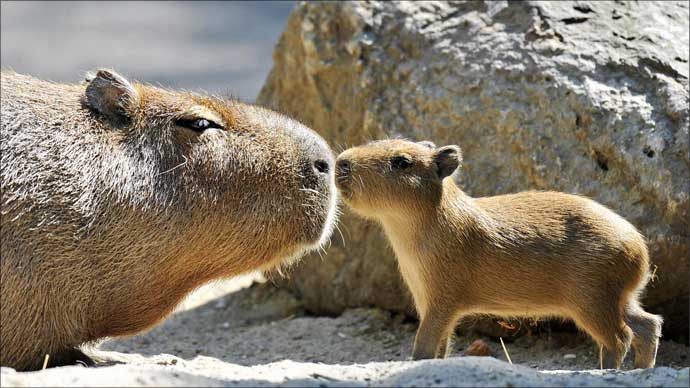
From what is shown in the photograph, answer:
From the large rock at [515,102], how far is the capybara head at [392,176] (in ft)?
3.71

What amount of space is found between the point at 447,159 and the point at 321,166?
732 mm

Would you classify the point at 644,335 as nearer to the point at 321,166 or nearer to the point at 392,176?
the point at 392,176

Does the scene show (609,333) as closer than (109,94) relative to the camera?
No

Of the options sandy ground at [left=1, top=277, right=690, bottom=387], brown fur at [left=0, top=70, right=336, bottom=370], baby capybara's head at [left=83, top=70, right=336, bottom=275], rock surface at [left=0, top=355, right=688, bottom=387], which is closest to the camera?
rock surface at [left=0, top=355, right=688, bottom=387]

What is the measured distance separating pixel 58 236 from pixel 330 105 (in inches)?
127

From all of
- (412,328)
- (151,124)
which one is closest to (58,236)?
(151,124)

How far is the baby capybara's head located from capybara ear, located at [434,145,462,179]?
2.13 feet

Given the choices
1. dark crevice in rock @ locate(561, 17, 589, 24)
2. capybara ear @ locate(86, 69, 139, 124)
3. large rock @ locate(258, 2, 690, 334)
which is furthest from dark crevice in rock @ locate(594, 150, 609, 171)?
capybara ear @ locate(86, 69, 139, 124)

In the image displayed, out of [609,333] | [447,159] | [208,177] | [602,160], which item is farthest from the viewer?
[602,160]

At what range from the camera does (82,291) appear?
4.40 metres

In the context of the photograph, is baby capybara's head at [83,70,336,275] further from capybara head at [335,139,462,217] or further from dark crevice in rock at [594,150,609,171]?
dark crevice in rock at [594,150,609,171]

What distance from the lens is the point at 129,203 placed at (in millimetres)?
4516

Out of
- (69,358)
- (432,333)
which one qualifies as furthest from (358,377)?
(69,358)

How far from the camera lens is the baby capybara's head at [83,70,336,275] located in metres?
4.57
